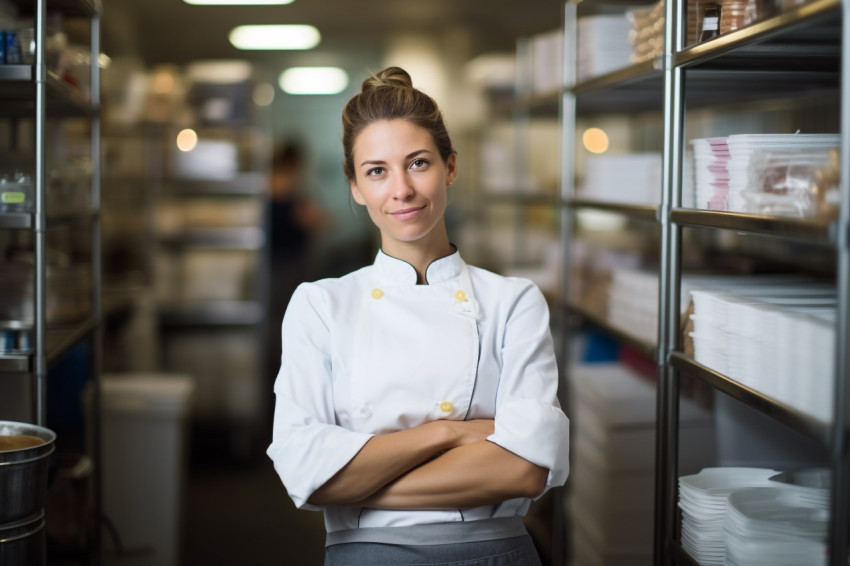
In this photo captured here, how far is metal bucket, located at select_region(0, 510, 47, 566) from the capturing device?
195 centimetres

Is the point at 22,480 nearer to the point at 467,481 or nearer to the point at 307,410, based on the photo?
the point at 307,410

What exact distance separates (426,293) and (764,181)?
78 cm

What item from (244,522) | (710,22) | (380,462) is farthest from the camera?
(244,522)

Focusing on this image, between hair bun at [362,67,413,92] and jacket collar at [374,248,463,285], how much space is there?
1.17 feet

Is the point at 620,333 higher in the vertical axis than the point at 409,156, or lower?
lower

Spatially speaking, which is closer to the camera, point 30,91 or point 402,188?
point 402,188

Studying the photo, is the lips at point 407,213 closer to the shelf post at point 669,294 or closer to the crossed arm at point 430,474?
the crossed arm at point 430,474

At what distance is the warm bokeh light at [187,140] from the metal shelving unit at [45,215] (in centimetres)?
247

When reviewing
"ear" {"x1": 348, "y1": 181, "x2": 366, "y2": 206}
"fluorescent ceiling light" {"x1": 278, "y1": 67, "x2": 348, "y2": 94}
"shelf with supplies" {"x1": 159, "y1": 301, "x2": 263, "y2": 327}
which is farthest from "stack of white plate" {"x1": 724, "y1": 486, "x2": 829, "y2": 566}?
"fluorescent ceiling light" {"x1": 278, "y1": 67, "x2": 348, "y2": 94}

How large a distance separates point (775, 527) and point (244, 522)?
2.84 meters

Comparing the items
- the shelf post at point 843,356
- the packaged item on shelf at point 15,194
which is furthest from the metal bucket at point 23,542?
the shelf post at point 843,356

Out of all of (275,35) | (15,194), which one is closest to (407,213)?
(15,194)

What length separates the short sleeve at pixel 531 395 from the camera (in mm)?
1662

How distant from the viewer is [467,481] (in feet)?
5.44
